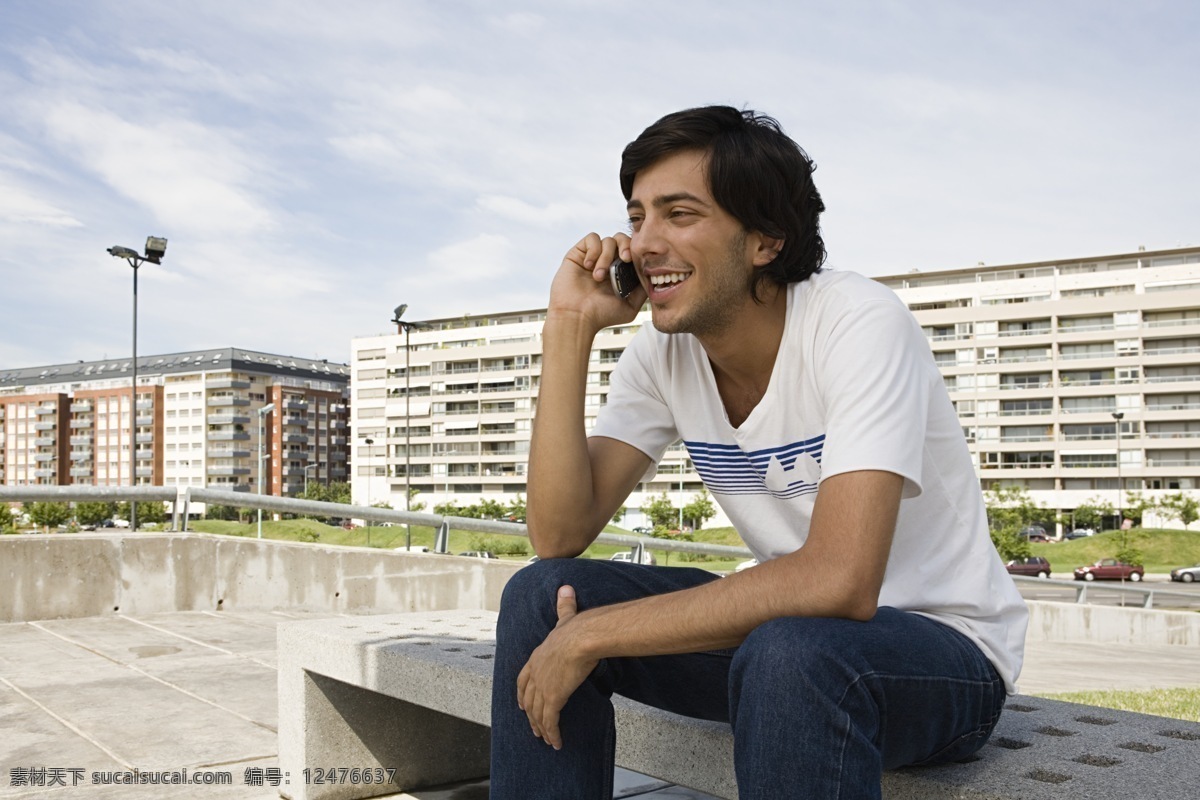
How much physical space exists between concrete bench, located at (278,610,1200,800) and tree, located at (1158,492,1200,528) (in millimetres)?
74977

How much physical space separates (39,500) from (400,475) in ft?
327

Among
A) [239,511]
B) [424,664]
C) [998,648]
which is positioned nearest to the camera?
[998,648]

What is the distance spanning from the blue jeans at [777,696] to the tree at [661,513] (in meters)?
72.5

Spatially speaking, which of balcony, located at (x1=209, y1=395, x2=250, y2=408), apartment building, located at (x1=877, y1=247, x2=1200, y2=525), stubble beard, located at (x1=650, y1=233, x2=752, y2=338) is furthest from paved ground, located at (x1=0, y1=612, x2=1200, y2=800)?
balcony, located at (x1=209, y1=395, x2=250, y2=408)

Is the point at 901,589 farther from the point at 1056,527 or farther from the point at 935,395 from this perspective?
the point at 1056,527

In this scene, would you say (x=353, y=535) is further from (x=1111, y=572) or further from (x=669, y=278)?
(x=1111, y=572)

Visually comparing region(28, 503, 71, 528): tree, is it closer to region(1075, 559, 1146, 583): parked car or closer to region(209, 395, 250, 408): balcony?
region(1075, 559, 1146, 583): parked car

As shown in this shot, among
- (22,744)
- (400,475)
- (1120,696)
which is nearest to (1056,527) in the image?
(400,475)

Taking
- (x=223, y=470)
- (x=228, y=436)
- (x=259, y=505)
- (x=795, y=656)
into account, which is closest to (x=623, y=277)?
(x=795, y=656)

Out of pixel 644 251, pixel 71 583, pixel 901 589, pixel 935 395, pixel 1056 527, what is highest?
pixel 644 251

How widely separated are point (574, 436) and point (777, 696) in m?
0.96

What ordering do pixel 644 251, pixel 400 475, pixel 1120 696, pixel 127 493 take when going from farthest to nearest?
1. pixel 400 475
2. pixel 127 493
3. pixel 1120 696
4. pixel 644 251

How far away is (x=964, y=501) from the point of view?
188 centimetres

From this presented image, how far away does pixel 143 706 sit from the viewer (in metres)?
4.28
